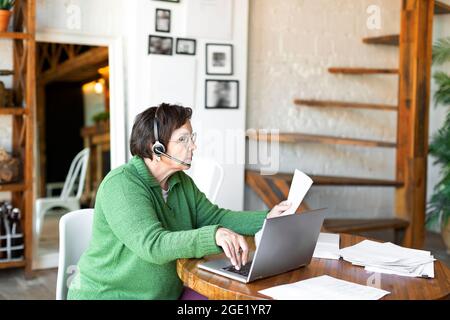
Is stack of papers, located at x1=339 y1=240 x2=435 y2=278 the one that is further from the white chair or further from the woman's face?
the white chair

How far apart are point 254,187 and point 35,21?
2044 mm

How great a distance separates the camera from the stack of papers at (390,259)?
1887mm

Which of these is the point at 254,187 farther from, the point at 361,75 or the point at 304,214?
the point at 304,214

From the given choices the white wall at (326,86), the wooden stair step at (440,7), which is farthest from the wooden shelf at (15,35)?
the wooden stair step at (440,7)

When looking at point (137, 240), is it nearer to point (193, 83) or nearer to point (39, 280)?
point (39, 280)

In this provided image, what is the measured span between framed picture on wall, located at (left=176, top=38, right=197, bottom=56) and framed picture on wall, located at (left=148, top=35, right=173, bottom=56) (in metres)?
0.06

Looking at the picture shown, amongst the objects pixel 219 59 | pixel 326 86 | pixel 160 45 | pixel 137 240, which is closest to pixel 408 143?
pixel 326 86

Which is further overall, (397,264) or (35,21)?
(35,21)

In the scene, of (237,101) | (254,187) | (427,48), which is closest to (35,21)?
(237,101)

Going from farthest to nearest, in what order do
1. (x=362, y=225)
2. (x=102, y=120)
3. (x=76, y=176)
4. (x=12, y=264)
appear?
(x=102, y=120) → (x=76, y=176) → (x=362, y=225) → (x=12, y=264)

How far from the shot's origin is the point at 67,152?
20.5ft

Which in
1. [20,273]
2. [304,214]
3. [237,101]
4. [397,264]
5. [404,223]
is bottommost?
[20,273]

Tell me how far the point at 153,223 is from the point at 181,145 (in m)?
0.38

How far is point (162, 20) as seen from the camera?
4.58 m
